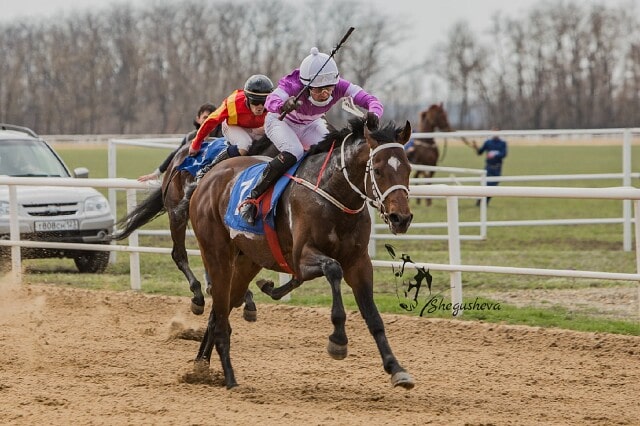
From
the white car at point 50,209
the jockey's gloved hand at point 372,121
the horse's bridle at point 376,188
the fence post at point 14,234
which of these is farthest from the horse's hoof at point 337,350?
the white car at point 50,209

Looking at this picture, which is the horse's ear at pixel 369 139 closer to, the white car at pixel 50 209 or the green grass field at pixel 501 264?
the green grass field at pixel 501 264

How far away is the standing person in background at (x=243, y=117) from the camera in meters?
8.55

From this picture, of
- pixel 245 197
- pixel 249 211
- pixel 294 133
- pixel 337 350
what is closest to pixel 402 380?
pixel 337 350

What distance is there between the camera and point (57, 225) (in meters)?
12.6

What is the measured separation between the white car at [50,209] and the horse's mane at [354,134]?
18.8 feet

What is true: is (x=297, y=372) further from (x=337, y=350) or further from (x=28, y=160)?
(x=28, y=160)

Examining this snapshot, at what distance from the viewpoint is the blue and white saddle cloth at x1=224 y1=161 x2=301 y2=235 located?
696 centimetres

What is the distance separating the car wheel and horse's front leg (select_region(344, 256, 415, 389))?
6.99m

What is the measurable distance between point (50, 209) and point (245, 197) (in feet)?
20.2

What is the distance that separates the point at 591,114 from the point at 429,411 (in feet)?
247

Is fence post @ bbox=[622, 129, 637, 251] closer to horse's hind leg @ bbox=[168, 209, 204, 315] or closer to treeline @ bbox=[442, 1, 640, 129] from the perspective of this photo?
horse's hind leg @ bbox=[168, 209, 204, 315]

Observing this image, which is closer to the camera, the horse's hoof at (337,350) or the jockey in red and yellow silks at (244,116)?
the horse's hoof at (337,350)

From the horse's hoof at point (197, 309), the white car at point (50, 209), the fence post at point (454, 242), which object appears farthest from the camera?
the white car at point (50, 209)

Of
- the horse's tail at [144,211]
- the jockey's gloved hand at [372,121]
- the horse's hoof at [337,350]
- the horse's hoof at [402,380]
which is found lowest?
the horse's hoof at [402,380]
